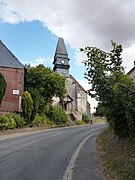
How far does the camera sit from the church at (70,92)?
2636 inches

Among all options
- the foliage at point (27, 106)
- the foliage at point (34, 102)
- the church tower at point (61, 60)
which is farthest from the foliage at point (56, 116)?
the church tower at point (61, 60)

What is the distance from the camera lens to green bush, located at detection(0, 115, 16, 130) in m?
29.2

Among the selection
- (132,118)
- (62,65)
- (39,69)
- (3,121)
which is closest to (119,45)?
(132,118)

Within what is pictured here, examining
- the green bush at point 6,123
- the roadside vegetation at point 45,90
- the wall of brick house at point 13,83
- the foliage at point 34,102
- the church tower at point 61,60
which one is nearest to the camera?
the green bush at point 6,123

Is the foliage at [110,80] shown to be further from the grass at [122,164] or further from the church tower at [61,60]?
the church tower at [61,60]

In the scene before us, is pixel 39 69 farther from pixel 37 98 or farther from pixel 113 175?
pixel 113 175

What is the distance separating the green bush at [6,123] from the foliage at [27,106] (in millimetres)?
4514

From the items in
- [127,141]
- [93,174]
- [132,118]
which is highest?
[132,118]

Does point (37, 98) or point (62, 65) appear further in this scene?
point (62, 65)

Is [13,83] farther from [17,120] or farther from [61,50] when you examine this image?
[61,50]

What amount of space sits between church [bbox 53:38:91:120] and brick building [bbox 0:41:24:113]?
2323 centimetres

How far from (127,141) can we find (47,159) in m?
3.22

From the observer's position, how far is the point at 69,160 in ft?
38.9

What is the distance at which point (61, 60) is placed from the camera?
81.5m
